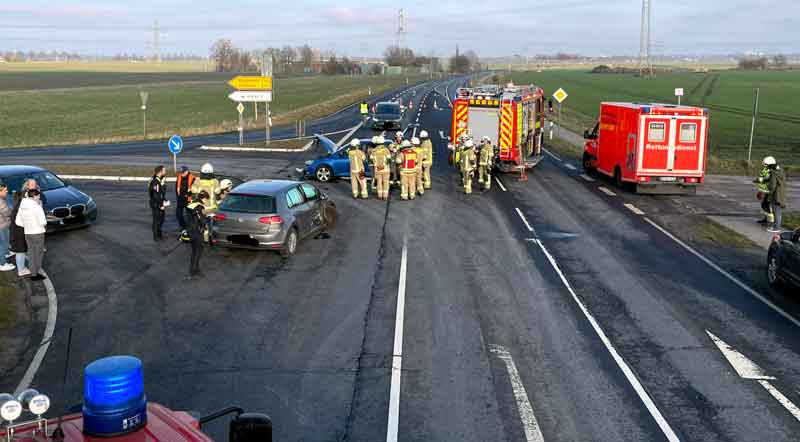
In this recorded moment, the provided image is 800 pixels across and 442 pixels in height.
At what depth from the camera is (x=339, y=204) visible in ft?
71.9

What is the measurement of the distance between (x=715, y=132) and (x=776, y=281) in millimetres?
37703

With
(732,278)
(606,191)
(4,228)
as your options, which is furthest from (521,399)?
(606,191)

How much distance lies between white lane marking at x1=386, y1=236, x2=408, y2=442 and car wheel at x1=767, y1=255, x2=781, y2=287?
6.45 metres

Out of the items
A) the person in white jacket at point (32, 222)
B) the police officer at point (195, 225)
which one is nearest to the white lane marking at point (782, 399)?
the police officer at point (195, 225)

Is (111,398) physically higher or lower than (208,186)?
higher

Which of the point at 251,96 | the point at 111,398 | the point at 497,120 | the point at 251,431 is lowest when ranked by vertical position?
the point at 251,431

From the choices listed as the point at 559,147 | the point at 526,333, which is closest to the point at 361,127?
the point at 559,147

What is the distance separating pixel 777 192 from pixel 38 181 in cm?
1720

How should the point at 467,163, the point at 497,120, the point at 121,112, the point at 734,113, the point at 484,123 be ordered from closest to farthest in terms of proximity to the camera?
the point at 467,163
the point at 497,120
the point at 484,123
the point at 734,113
the point at 121,112

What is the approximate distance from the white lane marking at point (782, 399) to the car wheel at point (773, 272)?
487 cm

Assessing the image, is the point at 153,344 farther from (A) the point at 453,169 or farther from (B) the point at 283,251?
(A) the point at 453,169

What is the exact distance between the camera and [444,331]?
11.3m

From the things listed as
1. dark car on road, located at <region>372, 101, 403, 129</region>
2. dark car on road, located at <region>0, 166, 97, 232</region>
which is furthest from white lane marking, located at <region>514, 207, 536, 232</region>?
dark car on road, located at <region>372, 101, 403, 129</region>

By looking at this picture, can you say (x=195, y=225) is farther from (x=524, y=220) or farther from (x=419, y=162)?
(x=419, y=162)
